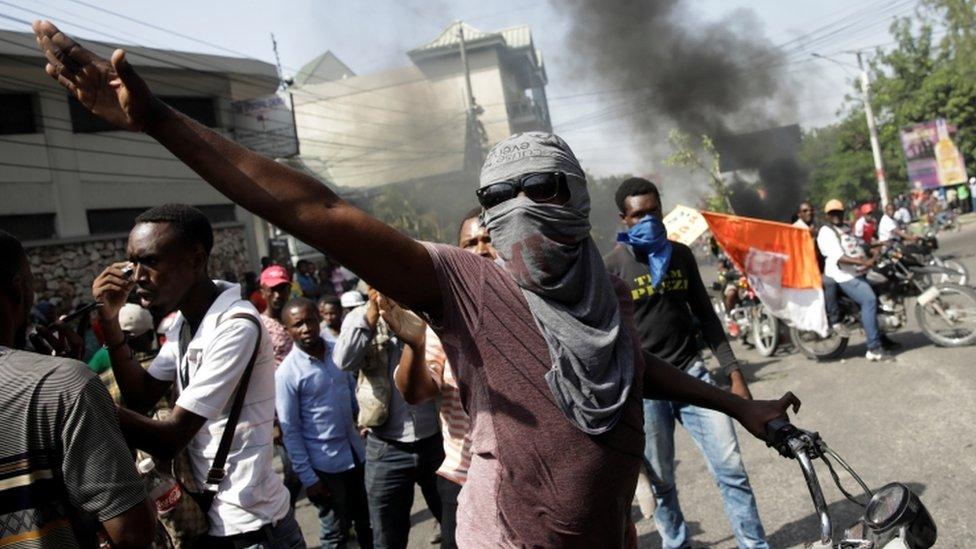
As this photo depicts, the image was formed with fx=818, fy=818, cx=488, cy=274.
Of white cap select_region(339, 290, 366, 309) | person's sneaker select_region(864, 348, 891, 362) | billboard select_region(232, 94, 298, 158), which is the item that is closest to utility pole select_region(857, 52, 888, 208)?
billboard select_region(232, 94, 298, 158)

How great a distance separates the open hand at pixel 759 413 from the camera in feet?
7.04

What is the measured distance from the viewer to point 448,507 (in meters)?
3.50

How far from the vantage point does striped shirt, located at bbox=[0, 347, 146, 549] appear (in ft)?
5.50

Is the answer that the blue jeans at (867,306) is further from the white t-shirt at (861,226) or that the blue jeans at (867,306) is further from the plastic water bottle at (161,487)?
the plastic water bottle at (161,487)

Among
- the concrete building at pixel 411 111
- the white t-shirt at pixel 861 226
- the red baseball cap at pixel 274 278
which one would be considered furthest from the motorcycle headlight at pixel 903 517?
the concrete building at pixel 411 111

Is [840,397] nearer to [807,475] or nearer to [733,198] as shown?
[807,475]

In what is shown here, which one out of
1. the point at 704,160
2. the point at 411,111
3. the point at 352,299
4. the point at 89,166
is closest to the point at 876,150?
the point at 704,160

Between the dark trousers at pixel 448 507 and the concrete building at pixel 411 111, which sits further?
the concrete building at pixel 411 111

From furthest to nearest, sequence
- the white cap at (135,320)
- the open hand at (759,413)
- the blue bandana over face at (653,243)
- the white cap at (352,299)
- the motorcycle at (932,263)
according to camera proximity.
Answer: the motorcycle at (932,263)
the white cap at (352,299)
the white cap at (135,320)
the blue bandana over face at (653,243)
the open hand at (759,413)

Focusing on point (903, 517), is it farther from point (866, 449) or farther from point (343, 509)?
point (866, 449)

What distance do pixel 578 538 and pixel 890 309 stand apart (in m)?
7.81

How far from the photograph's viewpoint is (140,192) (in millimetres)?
18125

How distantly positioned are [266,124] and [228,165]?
A: 19.4 meters

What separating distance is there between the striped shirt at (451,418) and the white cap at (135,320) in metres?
1.98
